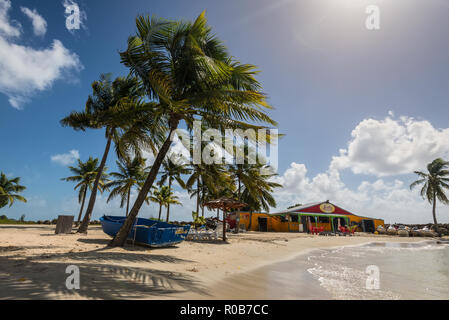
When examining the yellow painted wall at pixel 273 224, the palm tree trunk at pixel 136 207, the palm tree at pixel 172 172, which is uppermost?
the palm tree at pixel 172 172

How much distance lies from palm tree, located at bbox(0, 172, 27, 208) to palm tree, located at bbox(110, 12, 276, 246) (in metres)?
33.0

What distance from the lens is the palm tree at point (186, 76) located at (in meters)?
7.92

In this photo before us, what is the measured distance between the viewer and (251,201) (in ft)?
107

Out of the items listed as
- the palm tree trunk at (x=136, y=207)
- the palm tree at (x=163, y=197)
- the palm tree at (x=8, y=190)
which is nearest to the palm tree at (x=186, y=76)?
the palm tree trunk at (x=136, y=207)

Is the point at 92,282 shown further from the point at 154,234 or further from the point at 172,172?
the point at 172,172

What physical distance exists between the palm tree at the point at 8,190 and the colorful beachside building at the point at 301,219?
2973cm

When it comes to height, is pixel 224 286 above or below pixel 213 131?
below

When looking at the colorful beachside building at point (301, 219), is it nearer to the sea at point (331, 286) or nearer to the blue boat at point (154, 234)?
the blue boat at point (154, 234)

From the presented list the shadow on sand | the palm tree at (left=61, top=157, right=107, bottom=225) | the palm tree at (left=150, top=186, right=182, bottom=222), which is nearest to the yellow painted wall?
the palm tree at (left=150, top=186, right=182, bottom=222)

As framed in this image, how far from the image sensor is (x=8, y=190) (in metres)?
30.9

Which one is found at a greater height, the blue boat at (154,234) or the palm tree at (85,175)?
the palm tree at (85,175)
